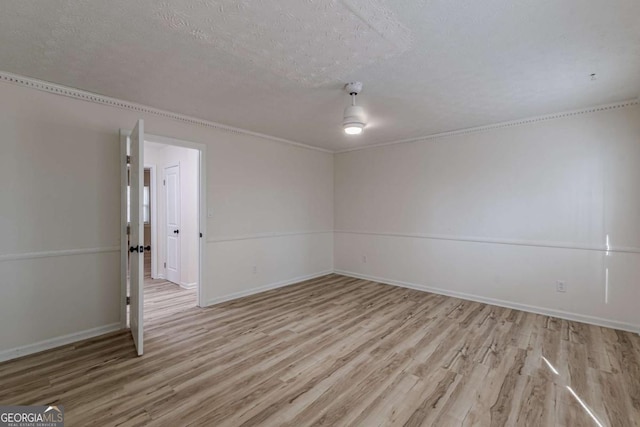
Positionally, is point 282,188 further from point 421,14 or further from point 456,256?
point 421,14

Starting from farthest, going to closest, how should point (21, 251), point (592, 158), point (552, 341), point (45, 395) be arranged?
point (592, 158)
point (552, 341)
point (21, 251)
point (45, 395)

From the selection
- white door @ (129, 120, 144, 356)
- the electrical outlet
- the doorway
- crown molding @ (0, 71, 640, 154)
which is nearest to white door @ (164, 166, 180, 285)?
the doorway

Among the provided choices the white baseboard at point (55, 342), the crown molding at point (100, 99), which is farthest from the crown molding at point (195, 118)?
the white baseboard at point (55, 342)

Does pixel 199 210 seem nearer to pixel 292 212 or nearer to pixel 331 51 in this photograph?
pixel 292 212

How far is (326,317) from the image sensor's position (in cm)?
365

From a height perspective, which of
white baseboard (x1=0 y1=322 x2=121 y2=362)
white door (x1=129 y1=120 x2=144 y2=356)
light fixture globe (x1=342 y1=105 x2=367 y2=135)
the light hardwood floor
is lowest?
the light hardwood floor

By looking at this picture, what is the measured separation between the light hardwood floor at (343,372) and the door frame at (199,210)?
345 mm

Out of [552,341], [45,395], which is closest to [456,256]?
[552,341]

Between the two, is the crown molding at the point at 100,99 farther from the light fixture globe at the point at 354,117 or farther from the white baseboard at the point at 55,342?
the white baseboard at the point at 55,342

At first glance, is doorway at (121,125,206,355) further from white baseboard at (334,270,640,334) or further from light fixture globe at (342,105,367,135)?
white baseboard at (334,270,640,334)

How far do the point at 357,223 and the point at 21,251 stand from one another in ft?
14.9

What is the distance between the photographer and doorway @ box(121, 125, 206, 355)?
288 centimetres

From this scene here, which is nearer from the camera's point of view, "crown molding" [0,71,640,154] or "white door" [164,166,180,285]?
"crown molding" [0,71,640,154]

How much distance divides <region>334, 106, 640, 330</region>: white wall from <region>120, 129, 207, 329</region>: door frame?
286 centimetres
